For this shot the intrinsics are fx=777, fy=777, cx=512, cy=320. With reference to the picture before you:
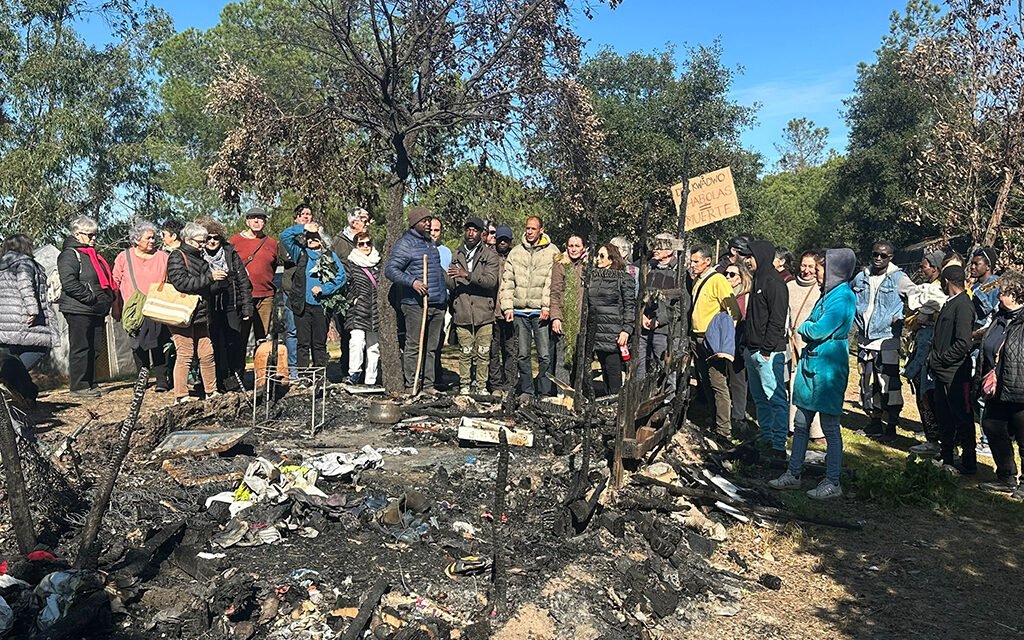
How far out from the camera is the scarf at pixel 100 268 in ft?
29.7

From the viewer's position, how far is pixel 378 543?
16.1 feet

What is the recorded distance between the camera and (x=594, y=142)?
9664 millimetres

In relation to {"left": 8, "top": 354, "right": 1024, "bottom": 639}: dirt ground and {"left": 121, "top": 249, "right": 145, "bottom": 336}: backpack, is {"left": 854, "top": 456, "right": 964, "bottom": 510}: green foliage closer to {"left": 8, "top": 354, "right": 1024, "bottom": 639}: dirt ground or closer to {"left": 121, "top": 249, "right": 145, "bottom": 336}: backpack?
{"left": 8, "top": 354, "right": 1024, "bottom": 639}: dirt ground

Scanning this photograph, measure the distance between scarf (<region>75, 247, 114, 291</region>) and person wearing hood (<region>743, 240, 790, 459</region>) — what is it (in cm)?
730

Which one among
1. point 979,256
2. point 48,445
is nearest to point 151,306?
point 48,445

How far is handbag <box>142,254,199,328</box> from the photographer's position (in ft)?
26.3

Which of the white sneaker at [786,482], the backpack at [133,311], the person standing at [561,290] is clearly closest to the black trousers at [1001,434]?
the white sneaker at [786,482]

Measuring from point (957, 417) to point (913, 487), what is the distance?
4.07ft

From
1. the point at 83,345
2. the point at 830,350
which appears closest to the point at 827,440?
the point at 830,350

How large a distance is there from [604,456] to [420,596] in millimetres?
2778

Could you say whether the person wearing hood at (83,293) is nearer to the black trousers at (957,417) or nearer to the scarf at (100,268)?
the scarf at (100,268)

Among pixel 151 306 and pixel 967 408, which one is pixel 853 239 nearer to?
pixel 967 408

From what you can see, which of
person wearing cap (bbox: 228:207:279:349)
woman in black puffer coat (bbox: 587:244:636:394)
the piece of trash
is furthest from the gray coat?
the piece of trash

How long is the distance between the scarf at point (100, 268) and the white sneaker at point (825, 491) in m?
7.98
